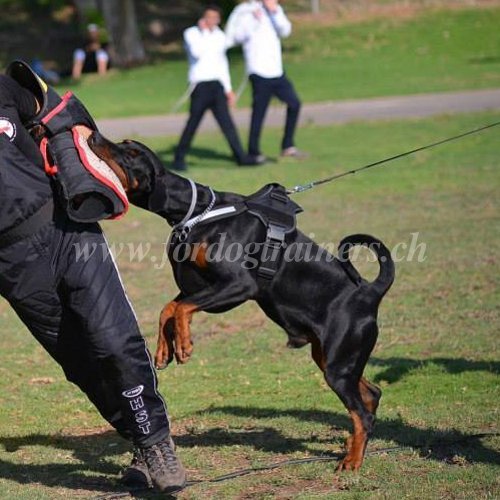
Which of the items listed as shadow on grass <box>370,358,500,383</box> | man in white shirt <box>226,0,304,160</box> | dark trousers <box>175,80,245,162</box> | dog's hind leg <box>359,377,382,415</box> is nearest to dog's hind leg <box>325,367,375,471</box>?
dog's hind leg <box>359,377,382,415</box>

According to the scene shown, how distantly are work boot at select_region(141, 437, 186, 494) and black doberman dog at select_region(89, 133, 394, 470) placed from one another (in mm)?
446

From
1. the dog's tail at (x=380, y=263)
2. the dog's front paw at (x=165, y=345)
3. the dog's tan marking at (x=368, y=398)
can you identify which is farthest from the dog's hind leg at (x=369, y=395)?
the dog's front paw at (x=165, y=345)

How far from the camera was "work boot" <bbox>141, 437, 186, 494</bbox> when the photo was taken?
14.8 ft

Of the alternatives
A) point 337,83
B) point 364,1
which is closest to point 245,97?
point 337,83

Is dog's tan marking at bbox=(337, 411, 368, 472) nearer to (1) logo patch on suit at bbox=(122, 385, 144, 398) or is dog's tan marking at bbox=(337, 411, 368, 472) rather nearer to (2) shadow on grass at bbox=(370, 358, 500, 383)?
(1) logo patch on suit at bbox=(122, 385, 144, 398)

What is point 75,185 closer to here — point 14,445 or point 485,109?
point 14,445

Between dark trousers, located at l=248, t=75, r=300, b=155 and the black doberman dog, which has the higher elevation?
the black doberman dog

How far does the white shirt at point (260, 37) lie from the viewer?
1533cm

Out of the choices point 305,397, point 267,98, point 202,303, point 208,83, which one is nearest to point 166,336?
point 202,303

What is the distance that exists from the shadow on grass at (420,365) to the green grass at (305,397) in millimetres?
14

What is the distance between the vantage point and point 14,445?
18.8 ft

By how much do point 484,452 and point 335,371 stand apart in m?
0.89

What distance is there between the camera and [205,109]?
15.5 metres

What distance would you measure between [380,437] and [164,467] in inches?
57.1
